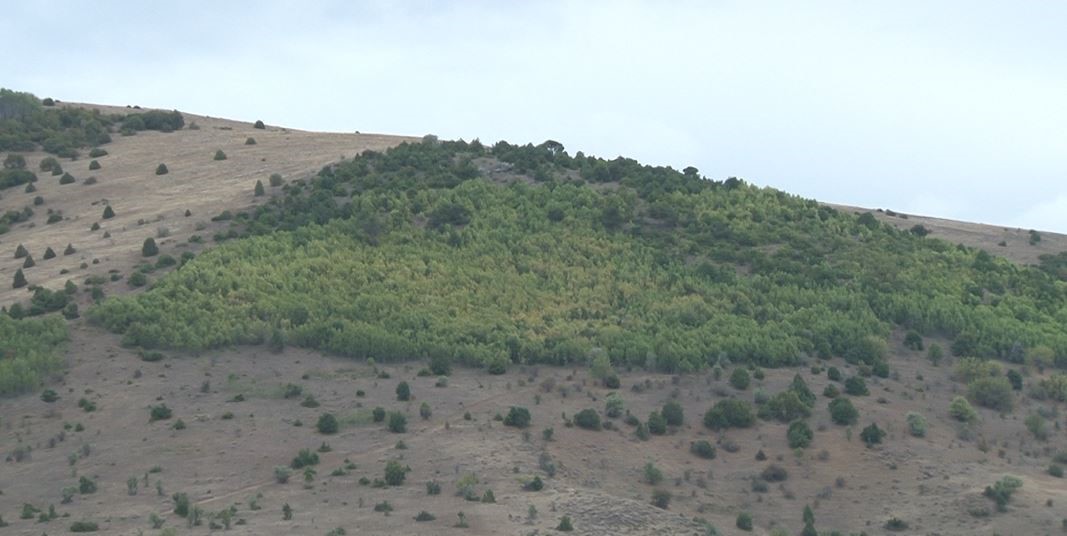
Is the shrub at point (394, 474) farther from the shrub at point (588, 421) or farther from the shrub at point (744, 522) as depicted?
the shrub at point (744, 522)

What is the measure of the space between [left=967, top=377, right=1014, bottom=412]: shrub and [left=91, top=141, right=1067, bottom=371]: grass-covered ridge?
16.4 feet

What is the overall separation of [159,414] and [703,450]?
1951cm

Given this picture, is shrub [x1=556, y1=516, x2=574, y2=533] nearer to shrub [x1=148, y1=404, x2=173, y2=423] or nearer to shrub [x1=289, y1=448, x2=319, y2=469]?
shrub [x1=289, y1=448, x2=319, y2=469]

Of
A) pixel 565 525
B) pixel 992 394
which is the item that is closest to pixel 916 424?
pixel 992 394

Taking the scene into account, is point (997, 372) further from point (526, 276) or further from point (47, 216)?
point (47, 216)

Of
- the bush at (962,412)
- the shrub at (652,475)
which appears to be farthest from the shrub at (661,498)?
the bush at (962,412)

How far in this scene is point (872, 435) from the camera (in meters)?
56.3

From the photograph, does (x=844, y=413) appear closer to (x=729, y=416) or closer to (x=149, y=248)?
(x=729, y=416)

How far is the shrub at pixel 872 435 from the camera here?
5625 cm

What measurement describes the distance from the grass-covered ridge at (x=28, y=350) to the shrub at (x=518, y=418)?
1765 cm

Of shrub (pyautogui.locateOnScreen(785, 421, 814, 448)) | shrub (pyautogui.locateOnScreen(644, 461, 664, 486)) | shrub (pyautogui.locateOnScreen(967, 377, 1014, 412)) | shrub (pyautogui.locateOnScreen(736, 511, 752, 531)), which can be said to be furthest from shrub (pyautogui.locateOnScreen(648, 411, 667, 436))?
shrub (pyautogui.locateOnScreen(967, 377, 1014, 412))

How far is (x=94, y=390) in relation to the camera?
5678cm

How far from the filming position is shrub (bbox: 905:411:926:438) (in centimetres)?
5753

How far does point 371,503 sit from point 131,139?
6183cm
